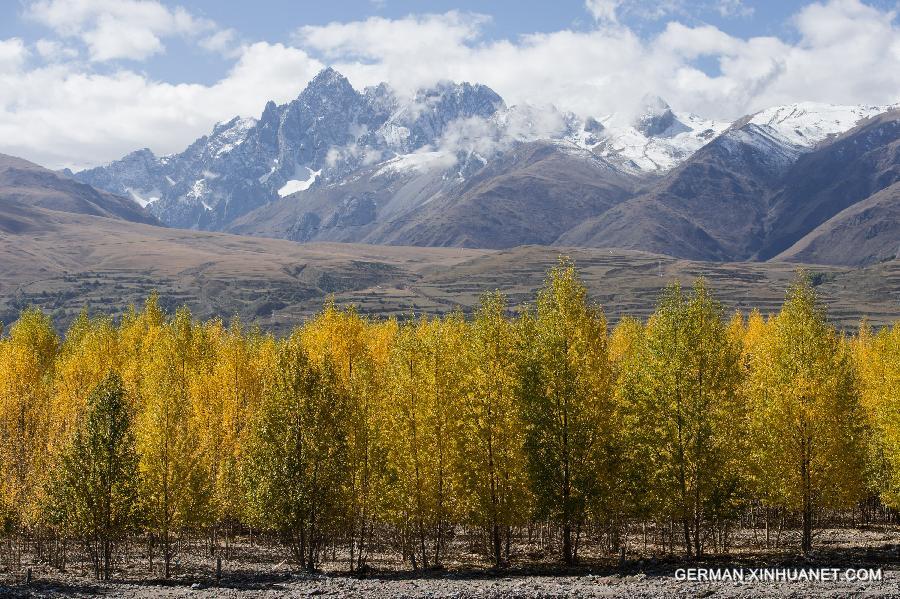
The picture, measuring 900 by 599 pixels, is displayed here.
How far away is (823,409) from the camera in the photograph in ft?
157

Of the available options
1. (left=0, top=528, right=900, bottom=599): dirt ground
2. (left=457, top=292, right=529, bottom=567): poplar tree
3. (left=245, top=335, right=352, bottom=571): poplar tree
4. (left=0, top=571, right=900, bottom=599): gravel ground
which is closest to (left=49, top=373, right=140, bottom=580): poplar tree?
(left=0, top=528, right=900, bottom=599): dirt ground

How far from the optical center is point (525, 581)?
4131cm

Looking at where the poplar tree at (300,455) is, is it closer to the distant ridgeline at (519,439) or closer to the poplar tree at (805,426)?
the distant ridgeline at (519,439)

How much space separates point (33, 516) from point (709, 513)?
46.3 meters

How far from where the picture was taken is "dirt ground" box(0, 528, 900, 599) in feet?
121

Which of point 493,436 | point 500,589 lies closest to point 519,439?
point 493,436

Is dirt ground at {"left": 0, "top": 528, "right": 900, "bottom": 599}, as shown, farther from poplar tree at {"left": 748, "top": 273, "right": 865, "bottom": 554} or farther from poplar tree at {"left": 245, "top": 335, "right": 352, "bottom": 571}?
poplar tree at {"left": 748, "top": 273, "right": 865, "bottom": 554}

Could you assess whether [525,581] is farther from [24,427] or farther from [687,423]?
[24,427]

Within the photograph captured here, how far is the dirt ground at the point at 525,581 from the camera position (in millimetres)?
36906

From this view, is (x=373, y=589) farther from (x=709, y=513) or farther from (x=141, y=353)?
(x=141, y=353)

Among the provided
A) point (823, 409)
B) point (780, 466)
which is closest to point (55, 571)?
point (780, 466)

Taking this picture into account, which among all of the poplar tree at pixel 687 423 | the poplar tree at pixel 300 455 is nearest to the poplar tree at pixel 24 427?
the poplar tree at pixel 300 455

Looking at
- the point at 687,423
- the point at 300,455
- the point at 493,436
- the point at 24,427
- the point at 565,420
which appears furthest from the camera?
the point at 24,427

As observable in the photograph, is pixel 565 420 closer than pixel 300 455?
Yes
